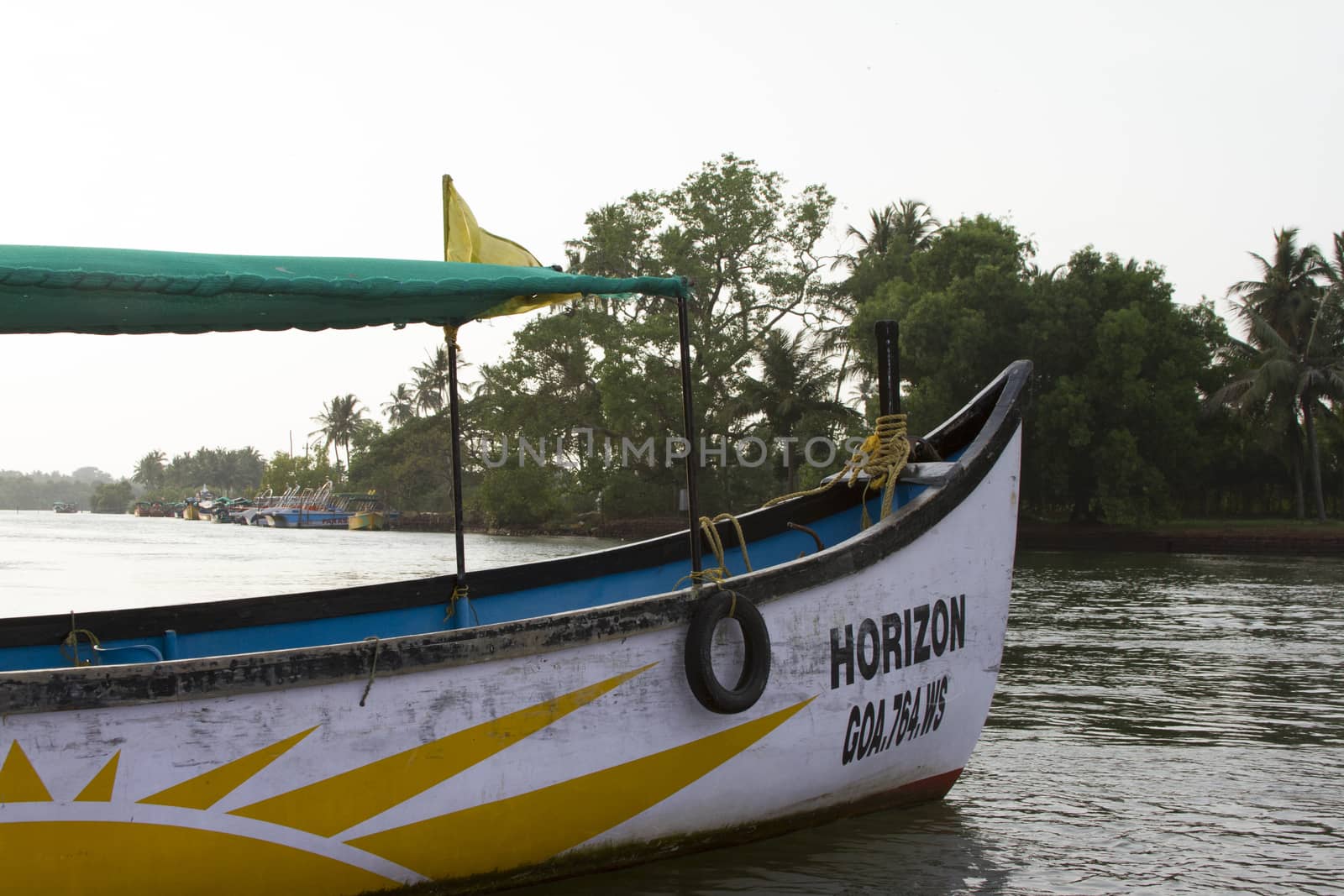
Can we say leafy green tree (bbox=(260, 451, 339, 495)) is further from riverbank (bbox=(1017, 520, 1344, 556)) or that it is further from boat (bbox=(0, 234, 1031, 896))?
boat (bbox=(0, 234, 1031, 896))

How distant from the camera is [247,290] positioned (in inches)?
143

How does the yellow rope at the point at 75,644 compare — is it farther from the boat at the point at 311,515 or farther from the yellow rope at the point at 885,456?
the boat at the point at 311,515

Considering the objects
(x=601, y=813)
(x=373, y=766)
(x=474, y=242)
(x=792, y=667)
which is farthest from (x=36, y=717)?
(x=792, y=667)

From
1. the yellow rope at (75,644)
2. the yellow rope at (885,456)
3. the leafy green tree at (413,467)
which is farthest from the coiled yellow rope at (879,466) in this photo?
the leafy green tree at (413,467)

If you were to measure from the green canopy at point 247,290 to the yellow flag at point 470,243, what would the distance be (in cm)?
22

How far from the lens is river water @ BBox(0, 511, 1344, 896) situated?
4684mm

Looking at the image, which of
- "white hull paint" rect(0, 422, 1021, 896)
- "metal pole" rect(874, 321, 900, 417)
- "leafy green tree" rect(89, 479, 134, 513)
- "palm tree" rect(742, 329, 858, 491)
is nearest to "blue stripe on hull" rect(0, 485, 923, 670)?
"metal pole" rect(874, 321, 900, 417)

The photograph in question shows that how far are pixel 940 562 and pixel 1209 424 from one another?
34655 millimetres

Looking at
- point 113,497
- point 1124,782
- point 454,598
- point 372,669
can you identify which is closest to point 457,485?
point 454,598

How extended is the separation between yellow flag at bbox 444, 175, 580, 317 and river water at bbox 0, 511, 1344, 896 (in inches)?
91.1

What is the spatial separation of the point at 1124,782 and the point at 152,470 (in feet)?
541

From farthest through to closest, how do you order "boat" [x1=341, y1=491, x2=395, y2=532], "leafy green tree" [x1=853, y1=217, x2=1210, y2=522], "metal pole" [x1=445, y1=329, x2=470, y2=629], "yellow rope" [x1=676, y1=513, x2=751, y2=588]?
"boat" [x1=341, y1=491, x2=395, y2=532], "leafy green tree" [x1=853, y1=217, x2=1210, y2=522], "metal pole" [x1=445, y1=329, x2=470, y2=629], "yellow rope" [x1=676, y1=513, x2=751, y2=588]

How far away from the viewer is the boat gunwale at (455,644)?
333 cm

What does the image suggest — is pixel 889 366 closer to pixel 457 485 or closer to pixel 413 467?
pixel 457 485
